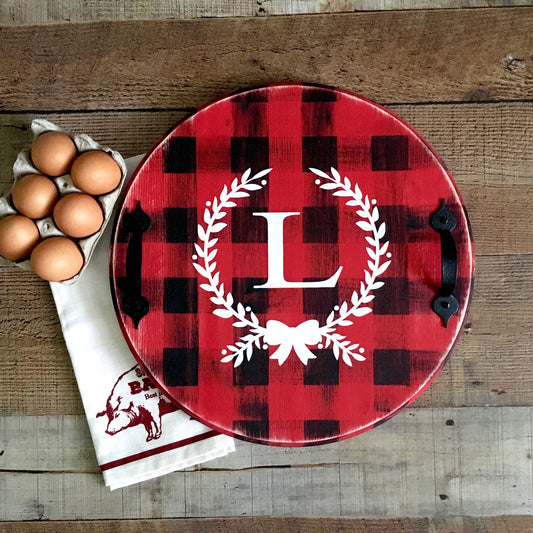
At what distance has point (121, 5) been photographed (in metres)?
0.79

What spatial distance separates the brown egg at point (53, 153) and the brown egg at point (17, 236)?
7 cm

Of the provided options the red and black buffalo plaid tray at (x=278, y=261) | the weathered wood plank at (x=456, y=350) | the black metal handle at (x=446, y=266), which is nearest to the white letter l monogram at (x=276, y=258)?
the red and black buffalo plaid tray at (x=278, y=261)

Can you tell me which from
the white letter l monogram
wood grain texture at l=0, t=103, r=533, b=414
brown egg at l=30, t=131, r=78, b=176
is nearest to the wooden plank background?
wood grain texture at l=0, t=103, r=533, b=414

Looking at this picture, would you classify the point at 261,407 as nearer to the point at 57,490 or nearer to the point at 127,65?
the point at 57,490

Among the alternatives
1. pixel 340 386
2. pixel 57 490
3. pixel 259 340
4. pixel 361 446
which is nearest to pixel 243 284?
pixel 259 340

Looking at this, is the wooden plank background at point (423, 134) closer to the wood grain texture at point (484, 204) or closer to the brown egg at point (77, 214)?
the wood grain texture at point (484, 204)

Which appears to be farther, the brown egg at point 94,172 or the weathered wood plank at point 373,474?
the weathered wood plank at point 373,474

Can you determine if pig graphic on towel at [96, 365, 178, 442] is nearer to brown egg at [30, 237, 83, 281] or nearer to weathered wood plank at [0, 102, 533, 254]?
brown egg at [30, 237, 83, 281]

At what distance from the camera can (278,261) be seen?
2.33ft

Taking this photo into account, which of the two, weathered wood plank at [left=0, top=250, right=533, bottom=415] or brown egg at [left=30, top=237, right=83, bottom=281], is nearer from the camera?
brown egg at [left=30, top=237, right=83, bottom=281]

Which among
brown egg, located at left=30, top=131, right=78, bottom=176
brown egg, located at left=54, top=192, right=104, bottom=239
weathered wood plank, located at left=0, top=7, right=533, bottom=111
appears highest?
weathered wood plank, located at left=0, top=7, right=533, bottom=111

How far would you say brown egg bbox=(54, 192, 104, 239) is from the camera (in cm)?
66

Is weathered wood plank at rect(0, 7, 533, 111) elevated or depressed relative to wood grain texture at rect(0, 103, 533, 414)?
elevated

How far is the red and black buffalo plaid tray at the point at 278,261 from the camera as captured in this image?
2.31 ft
